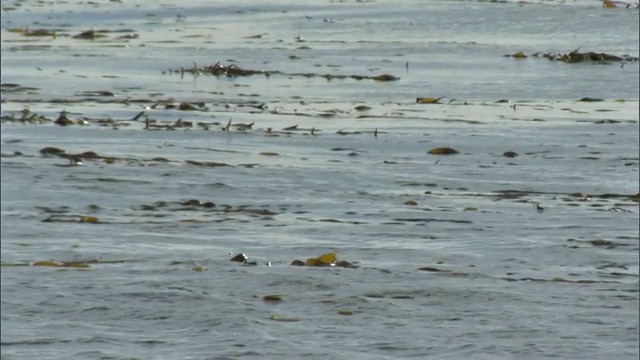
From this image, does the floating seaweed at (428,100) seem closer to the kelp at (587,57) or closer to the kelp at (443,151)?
the kelp at (443,151)

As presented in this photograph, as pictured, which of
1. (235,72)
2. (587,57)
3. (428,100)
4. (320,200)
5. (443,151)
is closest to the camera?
(320,200)

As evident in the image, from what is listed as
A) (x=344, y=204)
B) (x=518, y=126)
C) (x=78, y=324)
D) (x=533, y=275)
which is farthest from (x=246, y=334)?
(x=518, y=126)

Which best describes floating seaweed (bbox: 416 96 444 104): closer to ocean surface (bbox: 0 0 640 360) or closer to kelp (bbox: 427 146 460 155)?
ocean surface (bbox: 0 0 640 360)

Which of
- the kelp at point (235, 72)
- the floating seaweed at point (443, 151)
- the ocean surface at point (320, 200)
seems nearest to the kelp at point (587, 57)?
the ocean surface at point (320, 200)

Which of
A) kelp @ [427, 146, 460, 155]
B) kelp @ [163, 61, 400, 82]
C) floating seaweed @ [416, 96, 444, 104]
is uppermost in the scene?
kelp @ [427, 146, 460, 155]

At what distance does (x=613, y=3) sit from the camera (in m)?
16.6

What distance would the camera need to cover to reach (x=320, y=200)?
6680 millimetres

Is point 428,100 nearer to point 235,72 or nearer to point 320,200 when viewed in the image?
point 235,72

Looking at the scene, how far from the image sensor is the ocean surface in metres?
4.23

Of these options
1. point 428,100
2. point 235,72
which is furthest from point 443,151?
point 235,72

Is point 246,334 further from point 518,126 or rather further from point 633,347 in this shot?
point 518,126

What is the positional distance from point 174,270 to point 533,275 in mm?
1304

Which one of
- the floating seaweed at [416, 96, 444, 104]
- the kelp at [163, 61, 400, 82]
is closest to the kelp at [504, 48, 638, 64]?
the kelp at [163, 61, 400, 82]

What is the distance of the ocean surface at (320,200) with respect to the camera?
13.9ft
